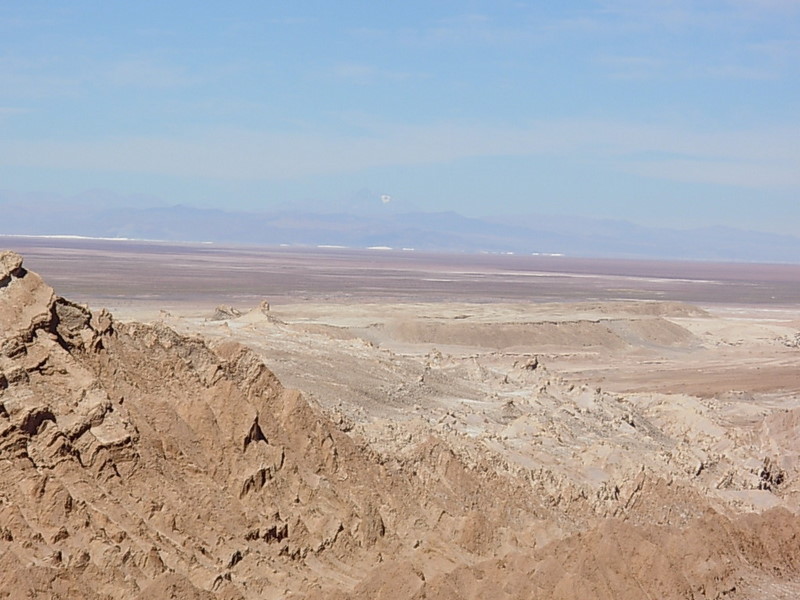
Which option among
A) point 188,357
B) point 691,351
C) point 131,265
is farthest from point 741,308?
point 188,357

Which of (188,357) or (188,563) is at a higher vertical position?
(188,357)

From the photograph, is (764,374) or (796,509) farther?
(764,374)

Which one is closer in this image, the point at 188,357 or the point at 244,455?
the point at 244,455

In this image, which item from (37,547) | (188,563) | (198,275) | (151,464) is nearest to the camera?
(37,547)

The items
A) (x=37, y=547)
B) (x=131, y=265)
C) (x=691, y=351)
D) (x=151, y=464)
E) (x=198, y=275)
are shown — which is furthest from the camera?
(x=131, y=265)

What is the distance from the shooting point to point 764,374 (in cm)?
4375

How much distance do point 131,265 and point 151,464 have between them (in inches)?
4589

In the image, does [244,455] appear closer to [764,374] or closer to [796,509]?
[796,509]

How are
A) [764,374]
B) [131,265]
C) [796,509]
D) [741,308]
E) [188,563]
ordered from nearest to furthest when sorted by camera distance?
[188,563] < [796,509] < [764,374] < [741,308] < [131,265]

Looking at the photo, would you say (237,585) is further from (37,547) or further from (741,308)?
(741,308)

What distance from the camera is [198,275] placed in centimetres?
10775

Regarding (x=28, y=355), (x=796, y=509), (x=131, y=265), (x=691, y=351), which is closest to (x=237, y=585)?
(x=28, y=355)

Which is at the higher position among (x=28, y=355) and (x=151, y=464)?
(x=28, y=355)

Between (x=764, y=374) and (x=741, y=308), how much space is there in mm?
43451
